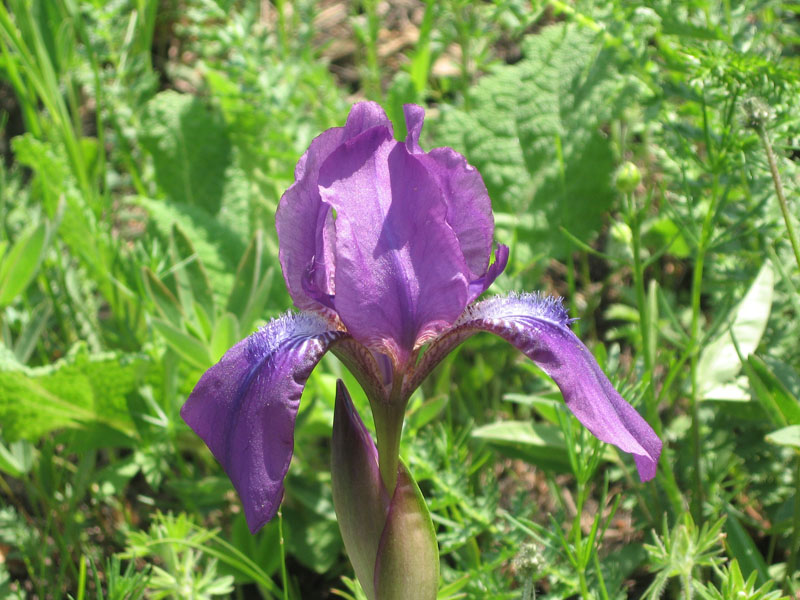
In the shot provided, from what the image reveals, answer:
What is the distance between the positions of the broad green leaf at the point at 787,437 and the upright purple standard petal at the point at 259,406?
0.79 meters

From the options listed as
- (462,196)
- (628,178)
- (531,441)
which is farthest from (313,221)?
(531,441)

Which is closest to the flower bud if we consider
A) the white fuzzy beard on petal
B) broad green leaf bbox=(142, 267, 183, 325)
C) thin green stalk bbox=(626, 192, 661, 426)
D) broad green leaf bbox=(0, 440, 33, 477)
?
thin green stalk bbox=(626, 192, 661, 426)

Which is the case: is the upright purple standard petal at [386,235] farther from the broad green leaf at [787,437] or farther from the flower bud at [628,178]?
the broad green leaf at [787,437]

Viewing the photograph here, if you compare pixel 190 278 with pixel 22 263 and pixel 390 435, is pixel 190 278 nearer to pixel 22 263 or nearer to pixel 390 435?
pixel 22 263

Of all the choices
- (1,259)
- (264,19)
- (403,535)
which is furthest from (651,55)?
(264,19)

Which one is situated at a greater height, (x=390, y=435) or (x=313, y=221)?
(x=313, y=221)

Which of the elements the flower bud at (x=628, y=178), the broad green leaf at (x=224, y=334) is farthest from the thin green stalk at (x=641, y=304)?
the broad green leaf at (x=224, y=334)

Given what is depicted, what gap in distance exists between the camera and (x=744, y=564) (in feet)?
5.70

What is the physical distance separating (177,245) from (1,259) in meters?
0.47

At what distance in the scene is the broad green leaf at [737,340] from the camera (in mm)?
1960

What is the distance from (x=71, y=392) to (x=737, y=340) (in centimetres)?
159

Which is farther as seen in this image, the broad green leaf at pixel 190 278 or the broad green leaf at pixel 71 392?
the broad green leaf at pixel 190 278

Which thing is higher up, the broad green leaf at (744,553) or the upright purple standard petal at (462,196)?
the upright purple standard petal at (462,196)

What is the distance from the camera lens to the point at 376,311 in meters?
1.33
